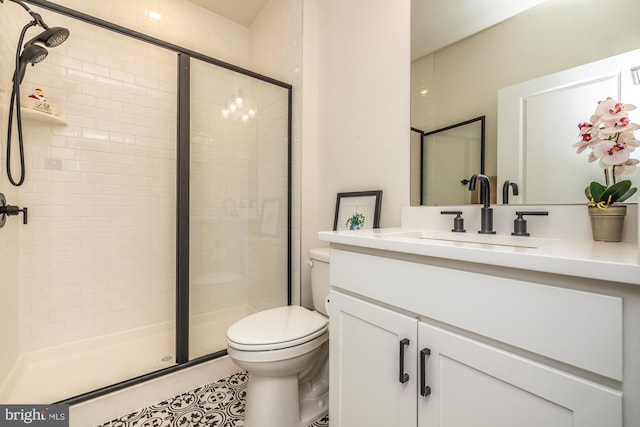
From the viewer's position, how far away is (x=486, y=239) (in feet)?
3.40

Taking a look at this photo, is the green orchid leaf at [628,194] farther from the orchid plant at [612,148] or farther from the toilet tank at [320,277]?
the toilet tank at [320,277]

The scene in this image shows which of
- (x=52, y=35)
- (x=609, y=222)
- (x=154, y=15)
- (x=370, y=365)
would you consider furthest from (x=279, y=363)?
(x=154, y=15)

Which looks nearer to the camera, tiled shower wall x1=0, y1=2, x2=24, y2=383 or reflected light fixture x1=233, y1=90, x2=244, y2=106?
tiled shower wall x1=0, y1=2, x2=24, y2=383

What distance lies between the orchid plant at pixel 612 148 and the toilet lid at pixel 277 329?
1.12 meters

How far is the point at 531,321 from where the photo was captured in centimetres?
58

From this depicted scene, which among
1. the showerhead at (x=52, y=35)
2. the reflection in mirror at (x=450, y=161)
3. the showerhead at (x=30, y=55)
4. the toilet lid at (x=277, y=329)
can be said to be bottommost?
the toilet lid at (x=277, y=329)

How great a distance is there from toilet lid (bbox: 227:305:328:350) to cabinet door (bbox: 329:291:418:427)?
0.22 m

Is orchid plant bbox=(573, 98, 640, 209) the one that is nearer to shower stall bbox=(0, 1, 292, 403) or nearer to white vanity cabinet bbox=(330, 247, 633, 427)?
white vanity cabinet bbox=(330, 247, 633, 427)

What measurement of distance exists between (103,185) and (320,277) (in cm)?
162

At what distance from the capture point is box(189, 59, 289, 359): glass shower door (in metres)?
1.78

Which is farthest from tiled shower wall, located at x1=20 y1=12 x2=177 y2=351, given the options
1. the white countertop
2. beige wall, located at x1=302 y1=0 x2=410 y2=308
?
the white countertop

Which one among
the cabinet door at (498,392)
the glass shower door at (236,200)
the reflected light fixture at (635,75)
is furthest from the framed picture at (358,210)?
the reflected light fixture at (635,75)

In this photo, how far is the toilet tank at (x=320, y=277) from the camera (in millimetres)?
1521

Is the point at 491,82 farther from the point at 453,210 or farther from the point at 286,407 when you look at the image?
the point at 286,407
